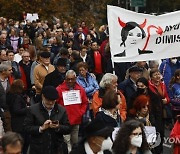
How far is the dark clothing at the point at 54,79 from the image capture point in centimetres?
1190

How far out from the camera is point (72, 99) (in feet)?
35.4

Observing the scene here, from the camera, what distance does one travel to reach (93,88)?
1199cm

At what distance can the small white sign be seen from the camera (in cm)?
1078

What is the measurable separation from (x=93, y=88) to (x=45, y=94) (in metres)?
3.45

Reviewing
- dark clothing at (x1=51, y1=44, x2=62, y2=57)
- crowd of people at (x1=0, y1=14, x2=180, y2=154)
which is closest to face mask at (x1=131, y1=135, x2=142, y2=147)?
crowd of people at (x1=0, y1=14, x2=180, y2=154)

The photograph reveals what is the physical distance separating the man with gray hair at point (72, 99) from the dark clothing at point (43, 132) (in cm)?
205

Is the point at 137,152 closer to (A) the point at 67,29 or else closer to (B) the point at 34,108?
(B) the point at 34,108

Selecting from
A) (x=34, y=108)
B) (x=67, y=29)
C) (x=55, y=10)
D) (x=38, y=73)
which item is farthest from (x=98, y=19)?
(x=34, y=108)

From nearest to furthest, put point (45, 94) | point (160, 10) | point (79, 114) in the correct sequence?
1. point (45, 94)
2. point (79, 114)
3. point (160, 10)

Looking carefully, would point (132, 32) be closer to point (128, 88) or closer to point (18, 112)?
point (128, 88)

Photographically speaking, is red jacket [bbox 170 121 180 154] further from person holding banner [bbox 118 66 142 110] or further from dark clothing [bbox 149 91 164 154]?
person holding banner [bbox 118 66 142 110]

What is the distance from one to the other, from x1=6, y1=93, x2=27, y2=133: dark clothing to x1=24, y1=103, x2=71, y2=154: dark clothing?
169 cm

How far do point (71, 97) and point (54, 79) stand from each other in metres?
1.22

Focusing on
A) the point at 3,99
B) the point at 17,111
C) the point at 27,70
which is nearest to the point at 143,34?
the point at 27,70
